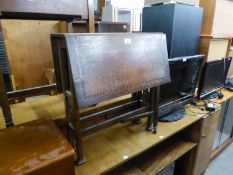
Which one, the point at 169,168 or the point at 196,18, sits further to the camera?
the point at 196,18

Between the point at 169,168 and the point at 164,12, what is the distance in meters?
1.35

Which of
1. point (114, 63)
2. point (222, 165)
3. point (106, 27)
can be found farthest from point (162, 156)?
point (106, 27)

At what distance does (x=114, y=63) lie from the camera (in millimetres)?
958

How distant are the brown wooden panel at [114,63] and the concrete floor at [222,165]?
1.50m

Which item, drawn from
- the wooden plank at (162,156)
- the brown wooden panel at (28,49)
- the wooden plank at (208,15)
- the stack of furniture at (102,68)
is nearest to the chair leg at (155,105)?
the stack of furniture at (102,68)

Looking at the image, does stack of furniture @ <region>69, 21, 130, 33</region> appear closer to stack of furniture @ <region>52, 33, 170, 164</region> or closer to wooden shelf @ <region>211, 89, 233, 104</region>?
stack of furniture @ <region>52, 33, 170, 164</region>

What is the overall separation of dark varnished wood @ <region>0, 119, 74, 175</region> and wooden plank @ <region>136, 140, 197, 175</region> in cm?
76

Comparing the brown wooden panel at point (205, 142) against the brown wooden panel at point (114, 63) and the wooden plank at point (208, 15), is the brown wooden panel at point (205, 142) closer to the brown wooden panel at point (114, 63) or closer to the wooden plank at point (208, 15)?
the brown wooden panel at point (114, 63)

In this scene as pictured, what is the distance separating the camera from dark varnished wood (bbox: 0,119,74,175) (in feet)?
2.37

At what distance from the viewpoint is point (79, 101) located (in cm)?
85

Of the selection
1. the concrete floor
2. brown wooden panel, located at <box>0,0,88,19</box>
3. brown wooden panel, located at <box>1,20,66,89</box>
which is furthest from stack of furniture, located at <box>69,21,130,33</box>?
the concrete floor

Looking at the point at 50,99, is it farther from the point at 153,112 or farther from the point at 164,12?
the point at 164,12

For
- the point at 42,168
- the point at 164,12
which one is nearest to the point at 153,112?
the point at 42,168

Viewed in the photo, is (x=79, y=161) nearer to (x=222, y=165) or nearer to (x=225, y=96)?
(x=225, y=96)
